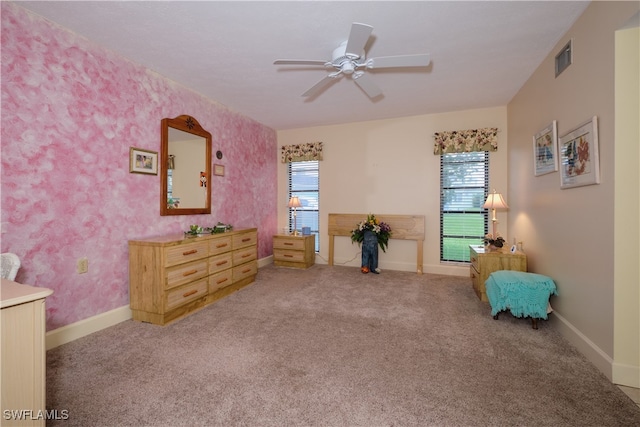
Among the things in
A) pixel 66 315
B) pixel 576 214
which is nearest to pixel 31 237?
pixel 66 315

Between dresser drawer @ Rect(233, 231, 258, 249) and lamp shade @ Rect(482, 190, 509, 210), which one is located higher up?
lamp shade @ Rect(482, 190, 509, 210)

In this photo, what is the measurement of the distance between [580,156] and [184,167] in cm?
396

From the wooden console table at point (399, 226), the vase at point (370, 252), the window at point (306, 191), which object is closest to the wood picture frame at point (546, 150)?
the wooden console table at point (399, 226)

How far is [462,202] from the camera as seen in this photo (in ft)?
14.7

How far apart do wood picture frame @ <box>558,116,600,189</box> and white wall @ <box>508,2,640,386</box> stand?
43mm

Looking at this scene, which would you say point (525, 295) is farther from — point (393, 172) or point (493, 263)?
point (393, 172)

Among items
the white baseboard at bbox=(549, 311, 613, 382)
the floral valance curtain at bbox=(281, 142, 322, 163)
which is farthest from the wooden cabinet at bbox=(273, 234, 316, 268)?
the white baseboard at bbox=(549, 311, 613, 382)

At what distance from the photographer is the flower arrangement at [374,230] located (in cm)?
458

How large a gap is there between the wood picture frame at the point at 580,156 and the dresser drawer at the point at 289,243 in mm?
3588

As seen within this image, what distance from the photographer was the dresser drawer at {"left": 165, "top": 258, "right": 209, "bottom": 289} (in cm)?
266

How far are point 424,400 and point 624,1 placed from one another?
273 cm

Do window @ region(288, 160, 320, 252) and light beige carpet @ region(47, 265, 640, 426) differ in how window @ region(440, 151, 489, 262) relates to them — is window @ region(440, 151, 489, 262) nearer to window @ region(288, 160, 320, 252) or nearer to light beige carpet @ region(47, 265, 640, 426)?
light beige carpet @ region(47, 265, 640, 426)

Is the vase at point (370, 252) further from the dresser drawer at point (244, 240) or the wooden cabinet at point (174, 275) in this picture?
the wooden cabinet at point (174, 275)

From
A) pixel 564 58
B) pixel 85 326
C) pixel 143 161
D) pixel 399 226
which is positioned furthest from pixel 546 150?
pixel 85 326
